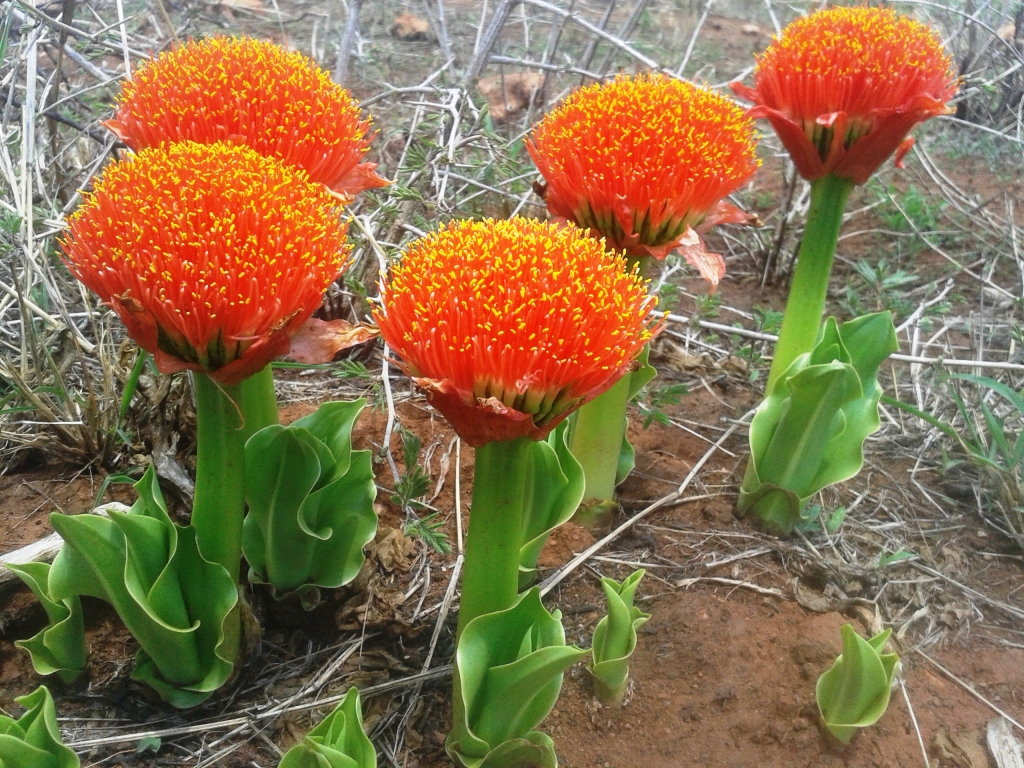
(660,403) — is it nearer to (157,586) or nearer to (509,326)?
(509,326)

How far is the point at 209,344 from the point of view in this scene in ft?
4.01

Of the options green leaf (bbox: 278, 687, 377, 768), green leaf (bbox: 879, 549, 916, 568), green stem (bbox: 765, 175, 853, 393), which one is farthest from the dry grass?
green stem (bbox: 765, 175, 853, 393)

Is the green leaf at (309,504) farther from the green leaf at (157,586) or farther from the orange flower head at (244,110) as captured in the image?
the orange flower head at (244,110)

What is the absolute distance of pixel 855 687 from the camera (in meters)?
1.50

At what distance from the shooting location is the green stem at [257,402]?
5.09 feet

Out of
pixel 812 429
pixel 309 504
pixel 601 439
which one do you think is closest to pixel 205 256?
pixel 309 504

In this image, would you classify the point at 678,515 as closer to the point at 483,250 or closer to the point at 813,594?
the point at 813,594

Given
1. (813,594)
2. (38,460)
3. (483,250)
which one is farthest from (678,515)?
(38,460)

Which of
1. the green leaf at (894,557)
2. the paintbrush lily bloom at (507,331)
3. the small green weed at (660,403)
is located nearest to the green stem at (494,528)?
the paintbrush lily bloom at (507,331)

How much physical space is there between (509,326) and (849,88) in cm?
113

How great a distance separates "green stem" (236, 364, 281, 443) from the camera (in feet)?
5.09

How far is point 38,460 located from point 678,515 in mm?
1728

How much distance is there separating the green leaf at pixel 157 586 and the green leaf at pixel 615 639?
70 cm

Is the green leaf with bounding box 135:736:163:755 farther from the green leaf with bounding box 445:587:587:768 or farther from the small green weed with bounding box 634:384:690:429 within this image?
the small green weed with bounding box 634:384:690:429
